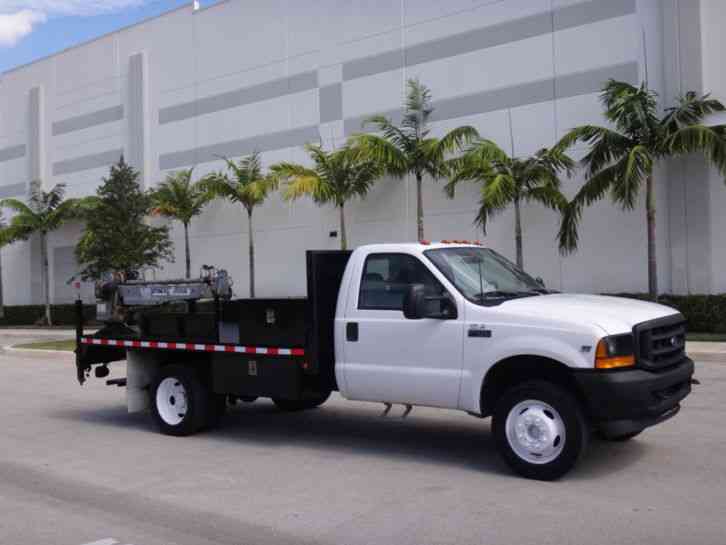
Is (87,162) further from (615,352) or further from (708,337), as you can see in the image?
(615,352)

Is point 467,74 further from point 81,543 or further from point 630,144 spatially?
point 81,543

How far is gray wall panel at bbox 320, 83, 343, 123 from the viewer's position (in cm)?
2491

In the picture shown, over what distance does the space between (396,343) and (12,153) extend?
35693 millimetres

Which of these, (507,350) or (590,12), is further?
(590,12)

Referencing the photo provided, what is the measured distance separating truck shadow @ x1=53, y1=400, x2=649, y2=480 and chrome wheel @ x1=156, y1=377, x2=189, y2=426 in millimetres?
411

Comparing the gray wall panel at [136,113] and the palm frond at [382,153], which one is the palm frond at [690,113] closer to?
the palm frond at [382,153]

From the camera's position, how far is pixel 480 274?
25.7 ft

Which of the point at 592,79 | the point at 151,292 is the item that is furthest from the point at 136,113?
the point at 151,292

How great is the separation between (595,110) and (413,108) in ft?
15.3

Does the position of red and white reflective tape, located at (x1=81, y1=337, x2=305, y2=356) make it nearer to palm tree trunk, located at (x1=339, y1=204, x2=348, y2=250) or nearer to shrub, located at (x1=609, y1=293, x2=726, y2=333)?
shrub, located at (x1=609, y1=293, x2=726, y2=333)

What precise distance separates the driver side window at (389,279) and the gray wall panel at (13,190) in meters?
33.6

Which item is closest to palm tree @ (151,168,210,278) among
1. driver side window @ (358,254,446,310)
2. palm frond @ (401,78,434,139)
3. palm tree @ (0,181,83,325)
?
palm tree @ (0,181,83,325)

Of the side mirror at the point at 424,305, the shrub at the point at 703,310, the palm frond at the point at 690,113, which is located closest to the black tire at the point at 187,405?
the side mirror at the point at 424,305

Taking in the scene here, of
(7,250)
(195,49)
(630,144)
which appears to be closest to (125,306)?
(630,144)
